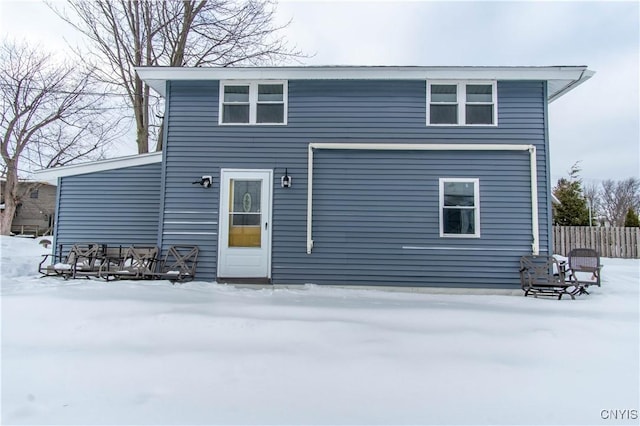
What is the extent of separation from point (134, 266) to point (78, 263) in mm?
1476

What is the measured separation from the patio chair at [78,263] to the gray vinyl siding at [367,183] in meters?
1.52

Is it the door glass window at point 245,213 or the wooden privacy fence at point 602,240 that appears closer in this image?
the door glass window at point 245,213

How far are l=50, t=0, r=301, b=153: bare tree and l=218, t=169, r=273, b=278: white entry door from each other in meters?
7.61

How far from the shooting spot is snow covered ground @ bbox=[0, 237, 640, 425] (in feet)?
8.14

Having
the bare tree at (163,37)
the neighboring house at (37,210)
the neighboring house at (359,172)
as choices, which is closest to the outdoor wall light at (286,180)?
the neighboring house at (359,172)

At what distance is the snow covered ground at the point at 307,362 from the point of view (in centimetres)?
248

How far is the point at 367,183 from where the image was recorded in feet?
24.4

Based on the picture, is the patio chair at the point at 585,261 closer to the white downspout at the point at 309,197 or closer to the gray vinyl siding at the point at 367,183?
the gray vinyl siding at the point at 367,183

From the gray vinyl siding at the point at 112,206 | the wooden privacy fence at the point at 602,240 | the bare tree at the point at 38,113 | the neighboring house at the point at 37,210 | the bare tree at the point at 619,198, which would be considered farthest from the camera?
the bare tree at the point at 619,198

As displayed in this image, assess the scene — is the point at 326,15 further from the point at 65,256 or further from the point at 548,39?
the point at 65,256

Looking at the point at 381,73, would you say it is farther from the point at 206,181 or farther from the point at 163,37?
the point at 163,37

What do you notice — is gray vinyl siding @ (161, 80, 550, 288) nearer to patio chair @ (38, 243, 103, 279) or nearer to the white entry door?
the white entry door

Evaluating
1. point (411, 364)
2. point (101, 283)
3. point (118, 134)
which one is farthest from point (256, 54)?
point (411, 364)

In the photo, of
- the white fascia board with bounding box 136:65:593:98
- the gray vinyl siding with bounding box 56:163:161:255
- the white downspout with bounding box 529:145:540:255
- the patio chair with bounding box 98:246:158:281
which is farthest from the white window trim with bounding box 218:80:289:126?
the white downspout with bounding box 529:145:540:255
